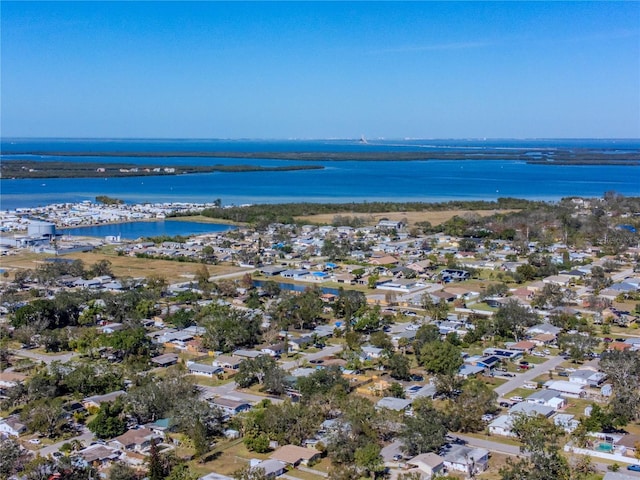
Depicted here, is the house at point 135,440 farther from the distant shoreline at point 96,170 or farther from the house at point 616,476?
the distant shoreline at point 96,170

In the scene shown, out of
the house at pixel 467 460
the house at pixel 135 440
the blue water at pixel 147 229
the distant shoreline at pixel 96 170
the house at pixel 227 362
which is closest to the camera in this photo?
the house at pixel 467 460

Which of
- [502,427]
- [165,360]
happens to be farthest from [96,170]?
[502,427]

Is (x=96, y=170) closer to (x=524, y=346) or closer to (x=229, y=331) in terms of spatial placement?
(x=229, y=331)

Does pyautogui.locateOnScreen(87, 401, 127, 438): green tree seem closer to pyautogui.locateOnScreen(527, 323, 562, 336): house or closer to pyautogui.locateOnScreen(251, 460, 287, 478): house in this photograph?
pyautogui.locateOnScreen(251, 460, 287, 478): house

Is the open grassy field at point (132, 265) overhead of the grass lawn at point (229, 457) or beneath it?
overhead

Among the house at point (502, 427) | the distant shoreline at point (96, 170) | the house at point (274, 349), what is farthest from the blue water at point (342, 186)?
the house at point (502, 427)

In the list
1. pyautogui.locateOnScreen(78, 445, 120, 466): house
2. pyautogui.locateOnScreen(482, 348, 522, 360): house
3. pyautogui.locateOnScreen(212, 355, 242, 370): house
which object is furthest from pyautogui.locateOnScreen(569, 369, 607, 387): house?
pyautogui.locateOnScreen(78, 445, 120, 466): house

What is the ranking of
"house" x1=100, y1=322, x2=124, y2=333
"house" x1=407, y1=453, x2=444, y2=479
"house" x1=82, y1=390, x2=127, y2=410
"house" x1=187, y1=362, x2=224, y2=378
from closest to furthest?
"house" x1=407, y1=453, x2=444, y2=479
"house" x1=82, y1=390, x2=127, y2=410
"house" x1=187, y1=362, x2=224, y2=378
"house" x1=100, y1=322, x2=124, y2=333
